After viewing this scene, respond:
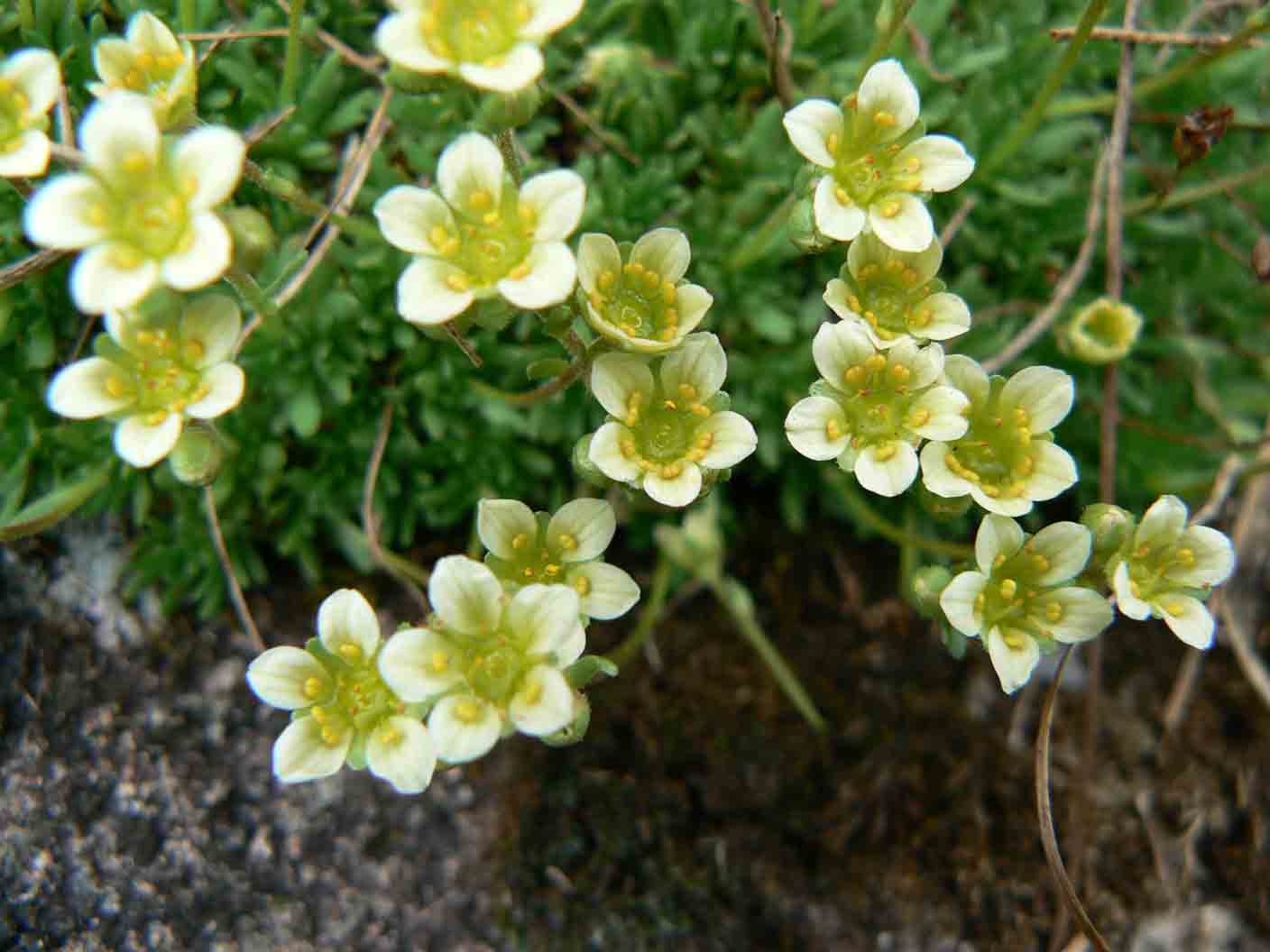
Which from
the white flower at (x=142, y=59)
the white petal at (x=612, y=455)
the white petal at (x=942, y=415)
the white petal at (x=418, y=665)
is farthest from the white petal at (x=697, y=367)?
the white flower at (x=142, y=59)

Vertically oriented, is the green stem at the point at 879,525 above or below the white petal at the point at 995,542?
below

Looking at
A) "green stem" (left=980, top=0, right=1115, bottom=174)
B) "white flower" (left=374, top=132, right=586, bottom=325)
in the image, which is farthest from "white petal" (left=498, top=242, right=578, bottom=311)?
"green stem" (left=980, top=0, right=1115, bottom=174)

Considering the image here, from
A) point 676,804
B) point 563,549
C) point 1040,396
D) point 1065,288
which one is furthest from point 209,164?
point 1065,288

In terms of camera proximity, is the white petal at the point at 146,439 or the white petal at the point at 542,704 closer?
the white petal at the point at 542,704

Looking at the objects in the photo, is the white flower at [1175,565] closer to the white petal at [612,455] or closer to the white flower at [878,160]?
the white flower at [878,160]

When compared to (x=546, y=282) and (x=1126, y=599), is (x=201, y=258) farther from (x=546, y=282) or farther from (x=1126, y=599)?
(x=1126, y=599)

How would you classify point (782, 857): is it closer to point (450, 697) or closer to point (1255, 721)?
point (450, 697)

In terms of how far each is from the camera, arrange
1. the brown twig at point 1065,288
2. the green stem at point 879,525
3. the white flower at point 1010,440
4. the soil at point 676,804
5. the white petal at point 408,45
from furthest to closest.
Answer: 1. the brown twig at point 1065,288
2. the green stem at point 879,525
3. the soil at point 676,804
4. the white flower at point 1010,440
5. the white petal at point 408,45
